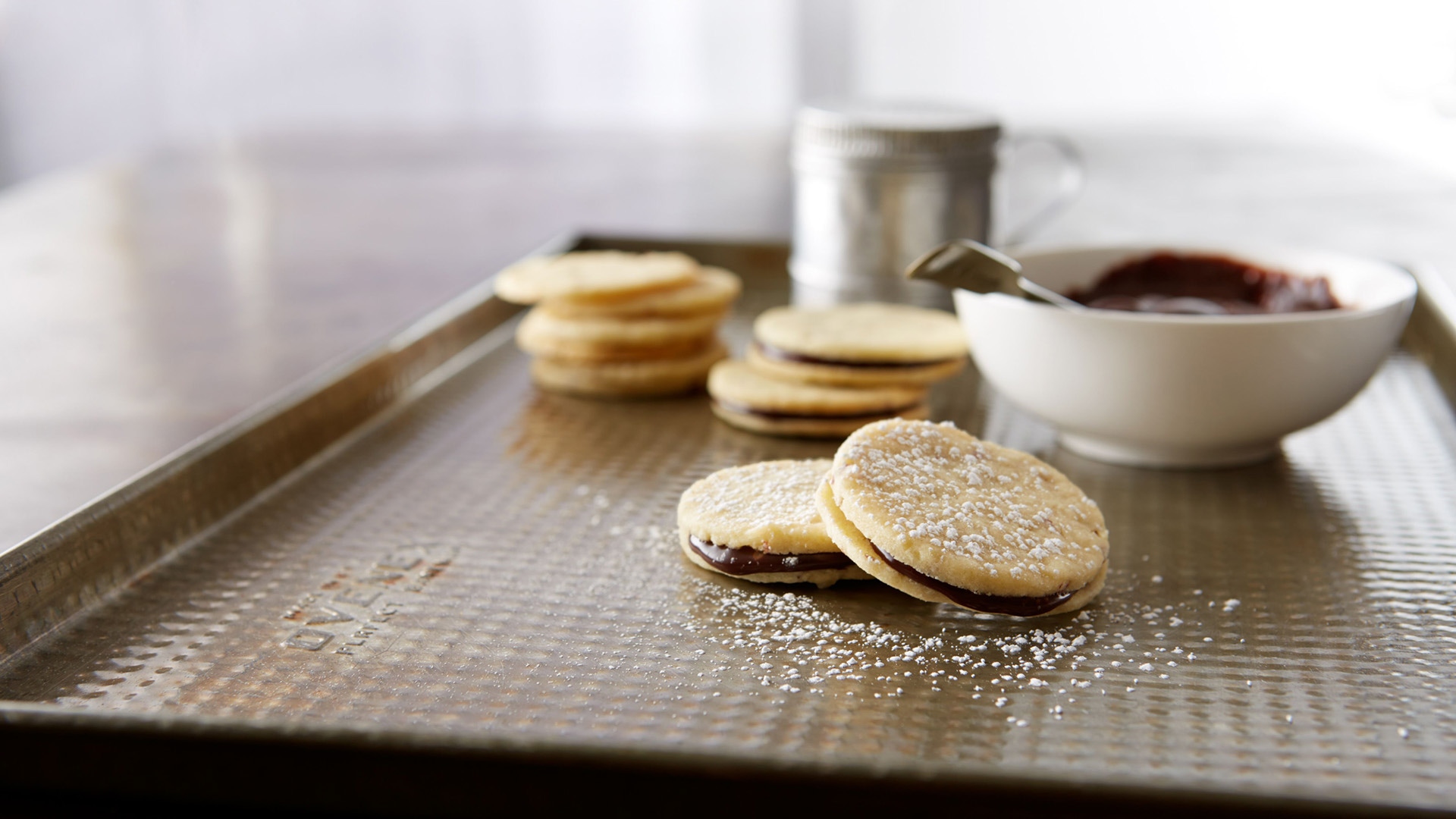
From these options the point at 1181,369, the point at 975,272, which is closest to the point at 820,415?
the point at 975,272

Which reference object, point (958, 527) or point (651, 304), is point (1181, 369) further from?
point (651, 304)

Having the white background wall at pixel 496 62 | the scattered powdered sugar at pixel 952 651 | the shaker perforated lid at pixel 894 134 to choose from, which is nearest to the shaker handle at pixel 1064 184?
the shaker perforated lid at pixel 894 134

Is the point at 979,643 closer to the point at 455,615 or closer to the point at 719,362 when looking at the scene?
the point at 455,615

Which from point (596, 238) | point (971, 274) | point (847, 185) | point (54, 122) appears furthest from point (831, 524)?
point (54, 122)

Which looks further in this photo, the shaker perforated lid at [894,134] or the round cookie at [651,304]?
the shaker perforated lid at [894,134]

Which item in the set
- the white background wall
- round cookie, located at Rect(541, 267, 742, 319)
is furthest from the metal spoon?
the white background wall

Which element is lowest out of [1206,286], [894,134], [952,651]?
[952,651]

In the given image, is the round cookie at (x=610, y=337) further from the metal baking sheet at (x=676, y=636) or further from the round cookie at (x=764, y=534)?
the round cookie at (x=764, y=534)
